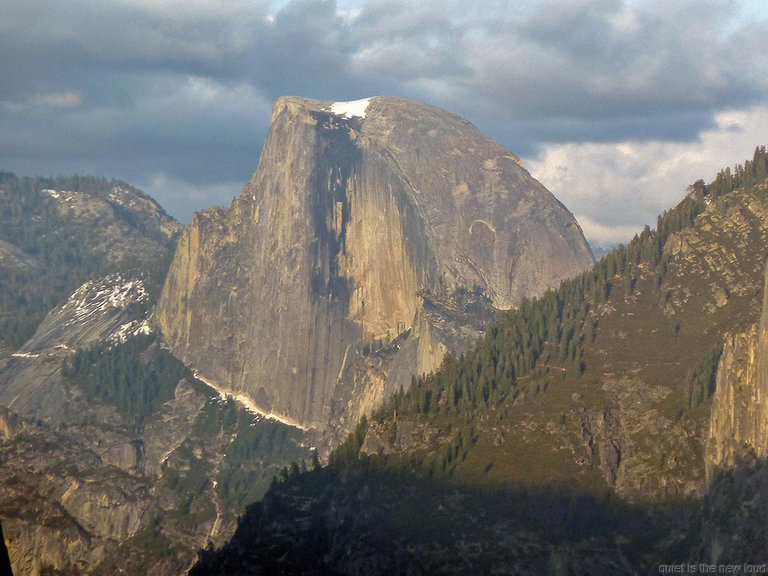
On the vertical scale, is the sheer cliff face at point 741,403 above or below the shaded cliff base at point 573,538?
above

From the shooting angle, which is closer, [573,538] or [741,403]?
[741,403]

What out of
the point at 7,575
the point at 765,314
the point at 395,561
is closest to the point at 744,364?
the point at 765,314

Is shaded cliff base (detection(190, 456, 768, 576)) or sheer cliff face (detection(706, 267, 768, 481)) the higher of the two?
sheer cliff face (detection(706, 267, 768, 481))

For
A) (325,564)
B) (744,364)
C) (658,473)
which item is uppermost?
(744,364)

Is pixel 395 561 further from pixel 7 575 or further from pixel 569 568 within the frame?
pixel 7 575

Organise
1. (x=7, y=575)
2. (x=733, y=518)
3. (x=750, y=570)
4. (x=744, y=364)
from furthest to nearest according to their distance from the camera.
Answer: (x=744, y=364) → (x=733, y=518) → (x=750, y=570) → (x=7, y=575)

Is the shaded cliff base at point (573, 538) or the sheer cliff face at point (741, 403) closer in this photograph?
the shaded cliff base at point (573, 538)

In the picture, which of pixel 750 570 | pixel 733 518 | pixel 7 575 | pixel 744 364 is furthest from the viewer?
pixel 744 364

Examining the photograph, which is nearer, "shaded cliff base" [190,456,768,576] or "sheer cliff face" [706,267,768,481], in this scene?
"shaded cliff base" [190,456,768,576]

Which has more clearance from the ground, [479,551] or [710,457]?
[710,457]

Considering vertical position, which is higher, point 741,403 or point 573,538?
point 741,403

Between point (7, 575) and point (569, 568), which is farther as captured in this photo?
point (569, 568)
